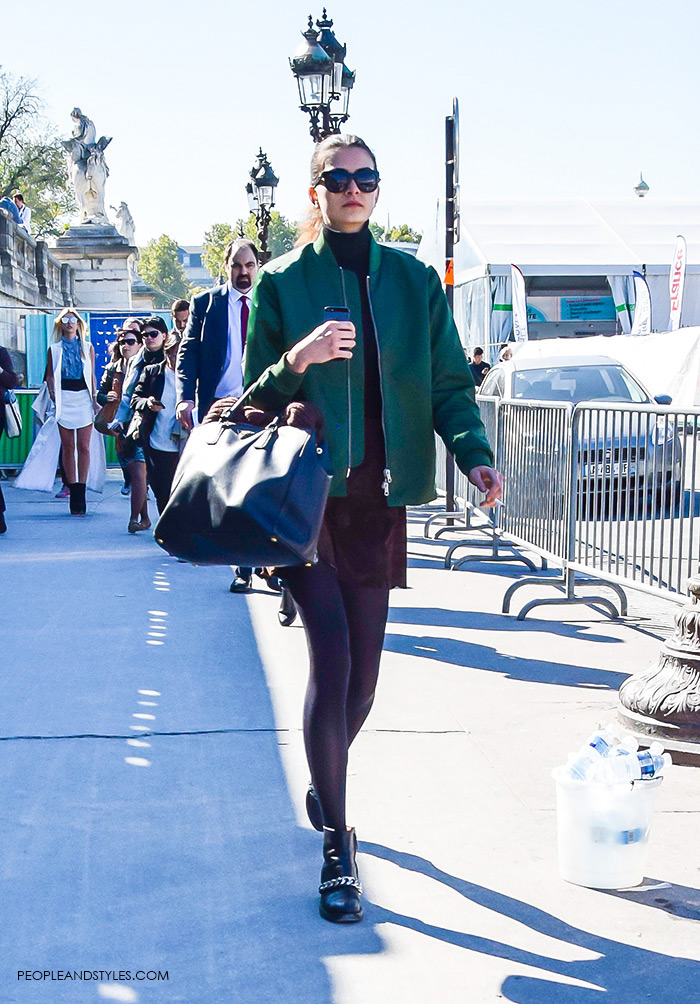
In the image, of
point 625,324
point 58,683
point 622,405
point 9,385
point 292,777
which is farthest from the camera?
point 625,324

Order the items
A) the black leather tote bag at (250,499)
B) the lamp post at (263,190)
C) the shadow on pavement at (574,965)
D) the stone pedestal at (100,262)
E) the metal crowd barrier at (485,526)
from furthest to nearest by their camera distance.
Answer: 1. the stone pedestal at (100,262)
2. the lamp post at (263,190)
3. the metal crowd barrier at (485,526)
4. the black leather tote bag at (250,499)
5. the shadow on pavement at (574,965)

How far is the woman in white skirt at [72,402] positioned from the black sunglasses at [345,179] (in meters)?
10.2

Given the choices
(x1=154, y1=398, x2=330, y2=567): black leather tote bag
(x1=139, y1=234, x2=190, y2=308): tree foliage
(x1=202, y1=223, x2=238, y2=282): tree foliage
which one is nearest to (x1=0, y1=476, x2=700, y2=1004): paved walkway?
(x1=154, y1=398, x2=330, y2=567): black leather tote bag

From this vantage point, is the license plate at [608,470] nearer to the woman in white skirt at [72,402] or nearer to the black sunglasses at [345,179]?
the black sunglasses at [345,179]

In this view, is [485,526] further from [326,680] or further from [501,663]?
[326,680]

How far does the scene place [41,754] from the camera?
15.8 ft

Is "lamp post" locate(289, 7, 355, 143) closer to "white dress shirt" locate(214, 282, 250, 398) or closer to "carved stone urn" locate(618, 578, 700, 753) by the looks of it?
"white dress shirt" locate(214, 282, 250, 398)

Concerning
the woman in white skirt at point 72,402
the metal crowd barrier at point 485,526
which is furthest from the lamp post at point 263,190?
the metal crowd barrier at point 485,526

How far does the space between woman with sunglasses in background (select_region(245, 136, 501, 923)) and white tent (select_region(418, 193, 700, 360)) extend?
848 inches

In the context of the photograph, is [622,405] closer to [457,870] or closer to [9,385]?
[457,870]

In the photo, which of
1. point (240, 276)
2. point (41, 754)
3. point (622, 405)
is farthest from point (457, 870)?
point (240, 276)

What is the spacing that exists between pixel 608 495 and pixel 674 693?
2.72m

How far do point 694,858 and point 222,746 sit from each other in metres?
1.86

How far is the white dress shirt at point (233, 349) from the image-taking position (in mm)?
7738
